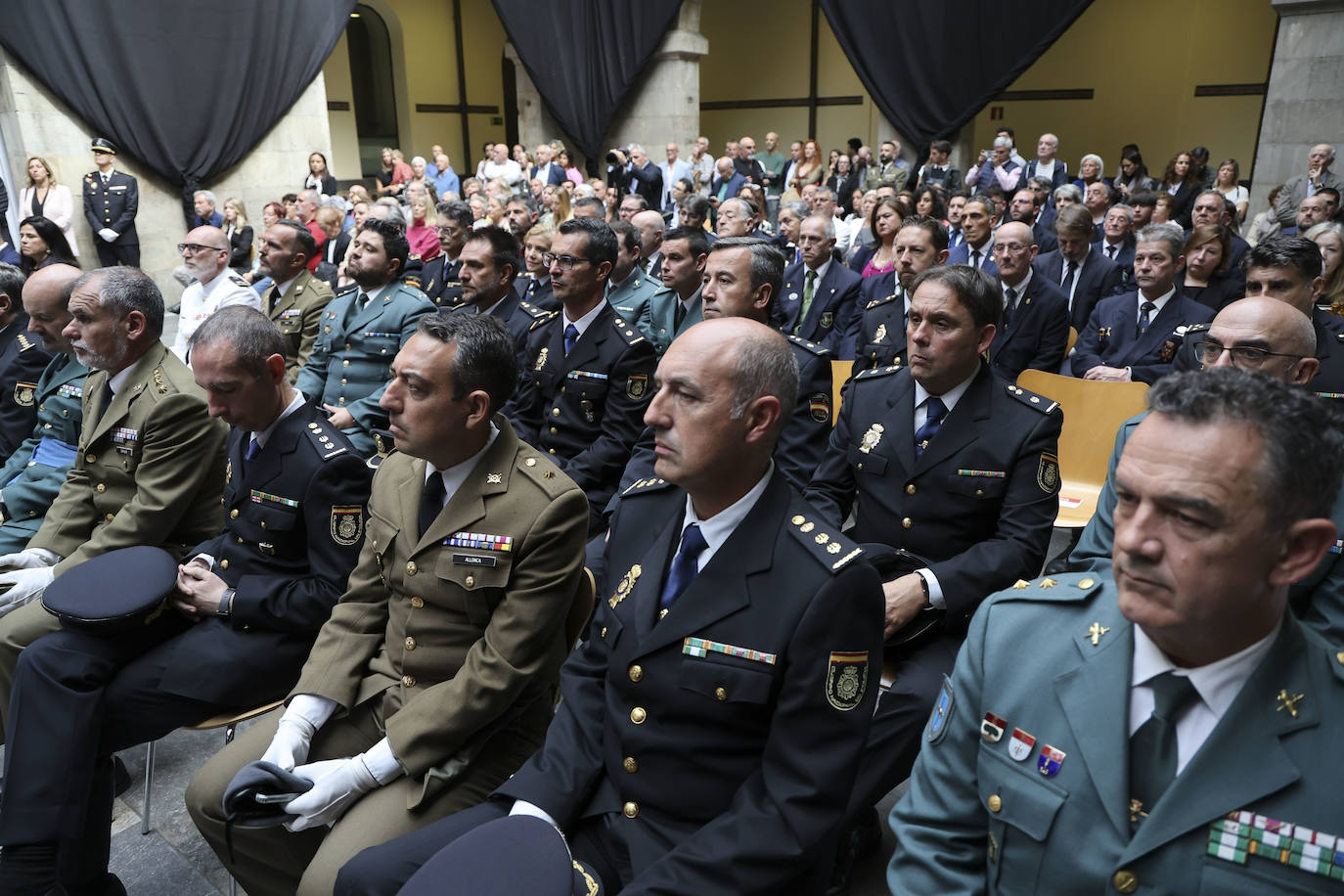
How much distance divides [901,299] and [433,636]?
2.88 metres

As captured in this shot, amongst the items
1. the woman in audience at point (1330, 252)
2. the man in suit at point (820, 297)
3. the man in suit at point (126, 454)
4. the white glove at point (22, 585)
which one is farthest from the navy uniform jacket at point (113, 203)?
the woman in audience at point (1330, 252)

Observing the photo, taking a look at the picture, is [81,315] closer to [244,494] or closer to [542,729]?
[244,494]

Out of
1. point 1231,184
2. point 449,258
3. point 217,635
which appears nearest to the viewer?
point 217,635

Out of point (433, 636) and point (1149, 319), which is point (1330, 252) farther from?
point (433, 636)

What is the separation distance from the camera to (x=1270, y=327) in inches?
83.4

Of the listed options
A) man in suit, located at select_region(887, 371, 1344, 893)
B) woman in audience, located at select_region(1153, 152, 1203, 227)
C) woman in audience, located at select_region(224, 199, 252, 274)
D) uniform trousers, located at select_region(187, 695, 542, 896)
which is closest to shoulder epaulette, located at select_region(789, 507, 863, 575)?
man in suit, located at select_region(887, 371, 1344, 893)

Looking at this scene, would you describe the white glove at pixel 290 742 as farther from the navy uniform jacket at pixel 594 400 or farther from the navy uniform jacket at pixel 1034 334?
the navy uniform jacket at pixel 1034 334

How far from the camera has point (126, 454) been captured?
2.68 metres

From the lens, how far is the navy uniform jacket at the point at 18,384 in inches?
138

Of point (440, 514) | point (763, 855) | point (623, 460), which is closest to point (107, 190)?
point (623, 460)

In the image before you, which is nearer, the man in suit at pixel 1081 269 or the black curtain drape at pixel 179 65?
the man in suit at pixel 1081 269

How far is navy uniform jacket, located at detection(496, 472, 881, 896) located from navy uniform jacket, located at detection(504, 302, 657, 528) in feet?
5.51

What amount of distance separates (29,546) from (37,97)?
848 centimetres

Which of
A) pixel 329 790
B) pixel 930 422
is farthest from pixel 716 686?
pixel 930 422
